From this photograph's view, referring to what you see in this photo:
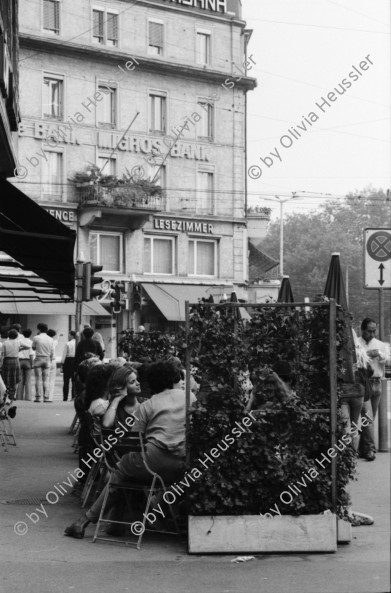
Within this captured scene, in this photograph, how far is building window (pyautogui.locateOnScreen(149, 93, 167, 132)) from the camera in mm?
46625

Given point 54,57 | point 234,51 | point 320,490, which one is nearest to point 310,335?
point 320,490

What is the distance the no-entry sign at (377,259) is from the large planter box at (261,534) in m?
6.51

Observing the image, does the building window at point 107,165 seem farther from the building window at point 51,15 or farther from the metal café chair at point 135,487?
the metal café chair at point 135,487

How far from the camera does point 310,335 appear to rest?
26.6ft

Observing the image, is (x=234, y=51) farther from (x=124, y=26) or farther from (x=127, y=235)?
(x=127, y=235)

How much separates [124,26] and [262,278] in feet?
45.0

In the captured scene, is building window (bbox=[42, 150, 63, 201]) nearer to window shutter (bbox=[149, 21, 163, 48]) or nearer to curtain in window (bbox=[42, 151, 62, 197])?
curtain in window (bbox=[42, 151, 62, 197])

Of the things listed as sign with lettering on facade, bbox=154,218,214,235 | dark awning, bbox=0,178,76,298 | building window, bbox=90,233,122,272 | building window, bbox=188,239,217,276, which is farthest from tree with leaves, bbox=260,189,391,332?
dark awning, bbox=0,178,76,298

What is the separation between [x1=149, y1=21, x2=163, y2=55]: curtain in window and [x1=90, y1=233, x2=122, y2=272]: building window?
27.3 feet

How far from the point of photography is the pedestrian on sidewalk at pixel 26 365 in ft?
83.1

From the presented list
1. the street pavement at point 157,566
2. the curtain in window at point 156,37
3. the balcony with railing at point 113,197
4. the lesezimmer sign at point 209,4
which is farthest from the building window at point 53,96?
the street pavement at point 157,566

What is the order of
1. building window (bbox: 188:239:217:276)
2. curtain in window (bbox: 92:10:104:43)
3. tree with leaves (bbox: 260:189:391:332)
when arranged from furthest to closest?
tree with leaves (bbox: 260:189:391:332)
building window (bbox: 188:239:217:276)
curtain in window (bbox: 92:10:104:43)

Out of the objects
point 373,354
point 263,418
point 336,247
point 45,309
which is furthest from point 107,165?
point 336,247

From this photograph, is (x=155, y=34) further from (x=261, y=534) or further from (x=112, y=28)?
(x=261, y=534)
